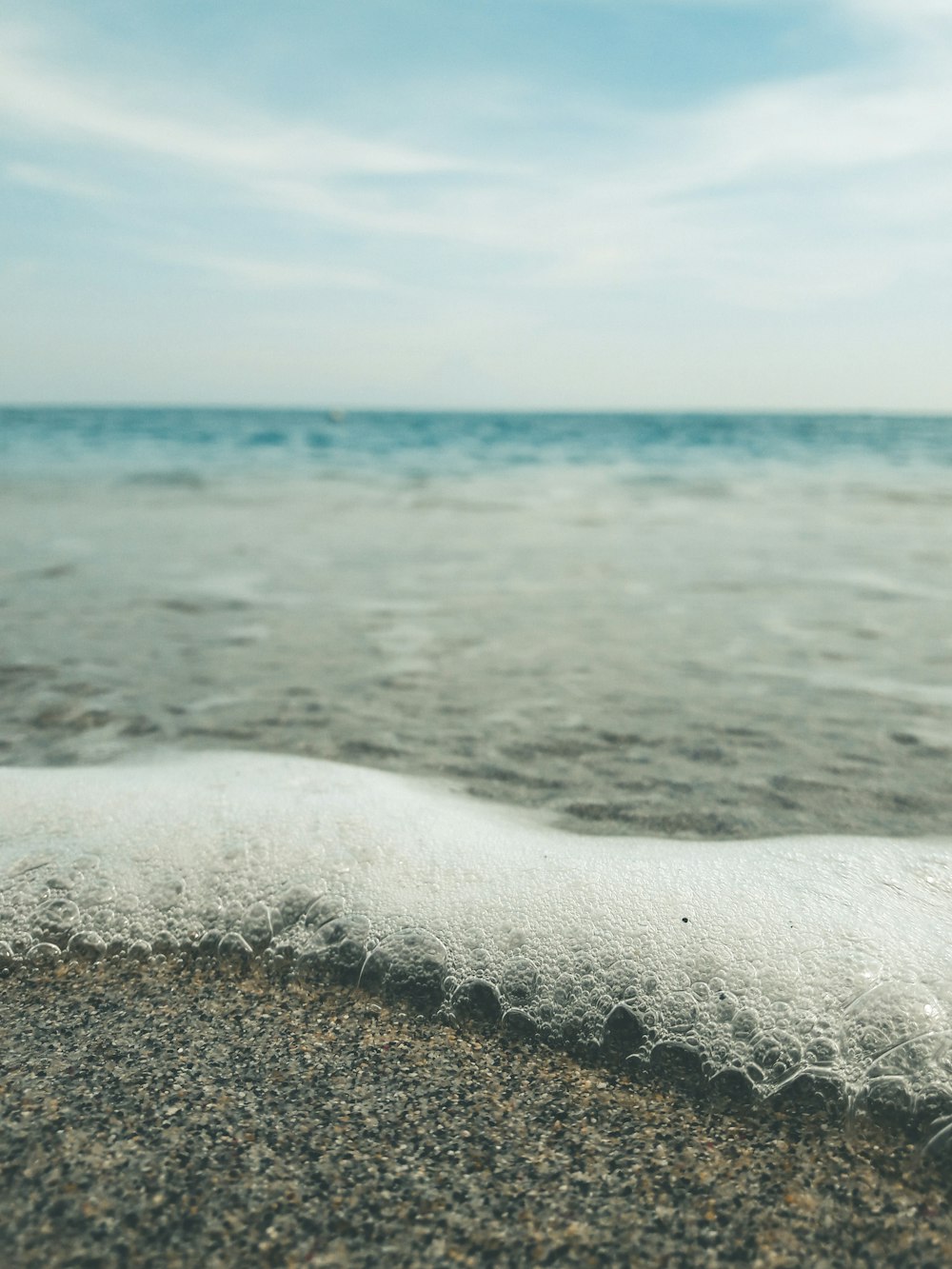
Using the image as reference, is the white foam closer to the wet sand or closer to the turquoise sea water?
the wet sand

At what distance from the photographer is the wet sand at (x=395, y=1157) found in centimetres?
126

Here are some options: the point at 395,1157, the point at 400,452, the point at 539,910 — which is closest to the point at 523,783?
the point at 539,910

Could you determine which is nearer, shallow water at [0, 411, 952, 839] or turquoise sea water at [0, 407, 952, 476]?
shallow water at [0, 411, 952, 839]

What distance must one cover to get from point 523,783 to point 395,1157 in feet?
5.40

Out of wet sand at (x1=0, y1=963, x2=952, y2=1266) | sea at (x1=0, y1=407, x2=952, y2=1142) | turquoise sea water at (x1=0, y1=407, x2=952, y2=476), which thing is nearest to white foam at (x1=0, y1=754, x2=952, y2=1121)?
sea at (x1=0, y1=407, x2=952, y2=1142)

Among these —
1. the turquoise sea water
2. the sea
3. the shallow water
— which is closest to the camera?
the sea

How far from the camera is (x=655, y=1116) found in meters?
1.55

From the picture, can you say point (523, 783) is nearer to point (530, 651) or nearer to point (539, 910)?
point (539, 910)

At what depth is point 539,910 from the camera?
2.08 m

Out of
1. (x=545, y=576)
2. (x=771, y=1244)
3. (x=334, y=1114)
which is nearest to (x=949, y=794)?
(x=771, y=1244)

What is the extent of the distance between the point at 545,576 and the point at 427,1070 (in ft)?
16.8

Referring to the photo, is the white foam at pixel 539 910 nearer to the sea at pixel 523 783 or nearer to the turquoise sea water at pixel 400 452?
the sea at pixel 523 783

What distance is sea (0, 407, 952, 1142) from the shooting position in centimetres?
188

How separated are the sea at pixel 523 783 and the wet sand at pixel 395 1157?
6.3 inches
